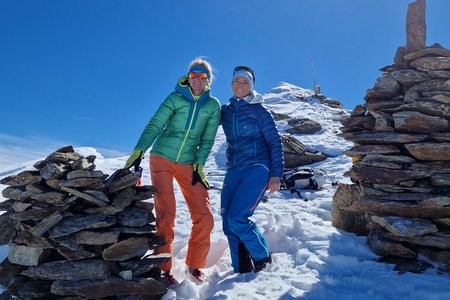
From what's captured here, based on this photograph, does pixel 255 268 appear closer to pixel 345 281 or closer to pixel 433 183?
pixel 345 281

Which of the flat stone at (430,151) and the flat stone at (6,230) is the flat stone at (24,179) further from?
the flat stone at (430,151)

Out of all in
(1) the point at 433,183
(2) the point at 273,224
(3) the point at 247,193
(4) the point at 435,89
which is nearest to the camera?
(3) the point at 247,193

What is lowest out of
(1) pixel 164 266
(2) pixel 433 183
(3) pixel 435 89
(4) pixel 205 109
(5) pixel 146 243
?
(1) pixel 164 266

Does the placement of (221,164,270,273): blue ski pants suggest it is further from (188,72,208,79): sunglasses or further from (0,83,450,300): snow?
(188,72,208,79): sunglasses

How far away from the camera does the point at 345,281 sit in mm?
4609

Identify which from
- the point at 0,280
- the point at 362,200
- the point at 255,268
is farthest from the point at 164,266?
the point at 362,200

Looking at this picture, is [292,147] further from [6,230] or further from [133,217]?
[6,230]

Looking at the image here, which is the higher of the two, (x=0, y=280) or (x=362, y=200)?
(x=362, y=200)

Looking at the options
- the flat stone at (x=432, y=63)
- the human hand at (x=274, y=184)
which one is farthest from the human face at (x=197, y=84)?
the flat stone at (x=432, y=63)

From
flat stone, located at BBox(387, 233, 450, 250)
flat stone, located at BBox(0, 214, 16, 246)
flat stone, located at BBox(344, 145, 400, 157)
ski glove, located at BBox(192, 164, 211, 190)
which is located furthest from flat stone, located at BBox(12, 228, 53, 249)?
flat stone, located at BBox(344, 145, 400, 157)

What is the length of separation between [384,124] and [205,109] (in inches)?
135

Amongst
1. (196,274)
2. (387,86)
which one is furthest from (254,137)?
(387,86)

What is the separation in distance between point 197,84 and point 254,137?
1.20m

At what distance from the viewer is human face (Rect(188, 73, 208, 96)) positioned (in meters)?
5.30
